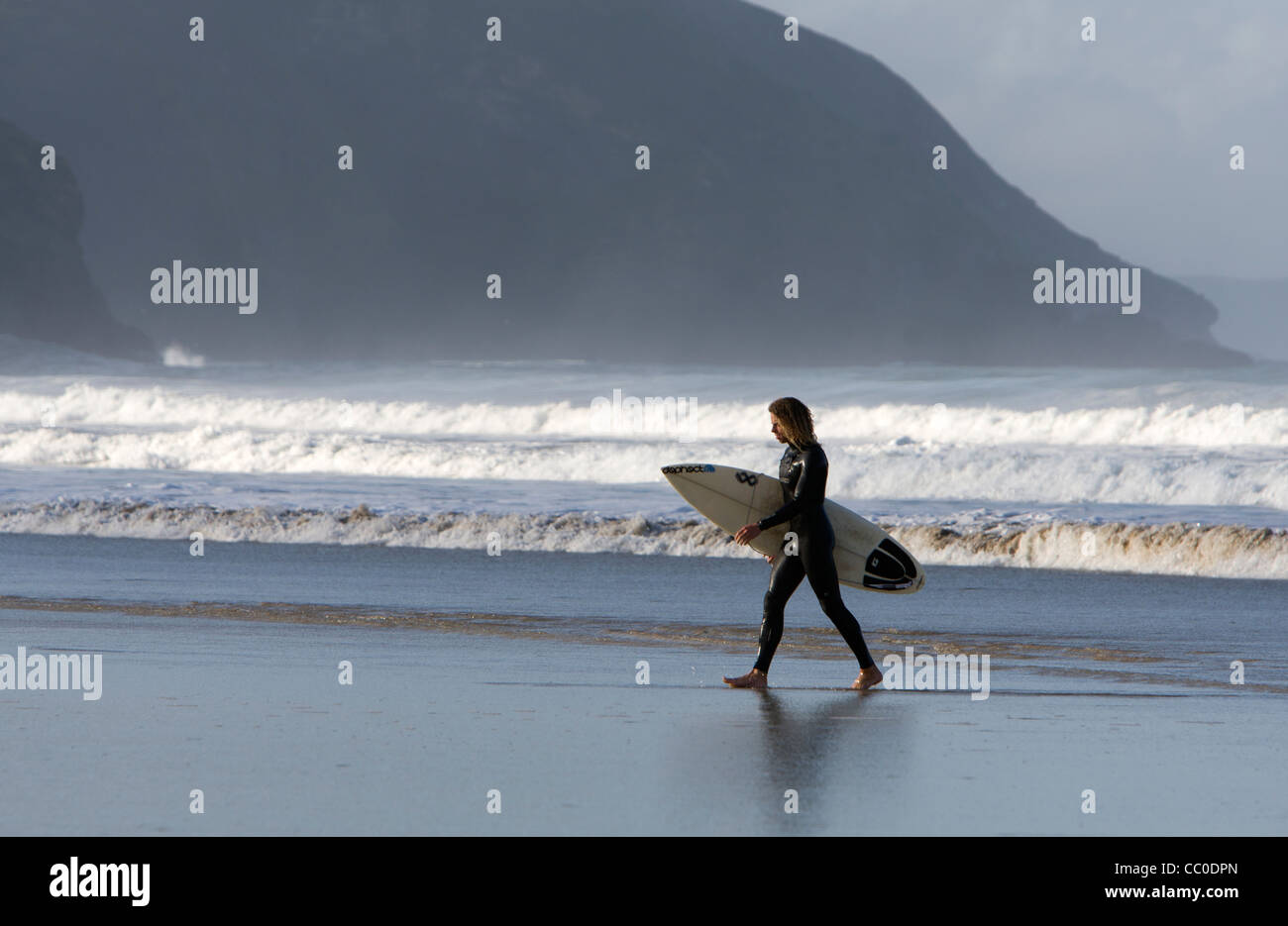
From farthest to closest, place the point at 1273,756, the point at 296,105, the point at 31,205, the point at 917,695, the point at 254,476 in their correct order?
the point at 296,105 → the point at 31,205 → the point at 254,476 → the point at 917,695 → the point at 1273,756

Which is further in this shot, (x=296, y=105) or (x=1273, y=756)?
(x=296, y=105)

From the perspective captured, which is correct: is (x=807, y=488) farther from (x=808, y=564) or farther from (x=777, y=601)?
(x=777, y=601)

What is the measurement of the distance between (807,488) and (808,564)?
40 cm

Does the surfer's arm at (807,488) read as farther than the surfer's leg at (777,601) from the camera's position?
No

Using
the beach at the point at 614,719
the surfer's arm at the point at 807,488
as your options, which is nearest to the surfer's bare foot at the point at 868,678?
the beach at the point at 614,719

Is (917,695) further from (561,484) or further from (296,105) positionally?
(296,105)

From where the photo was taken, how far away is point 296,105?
5344 inches

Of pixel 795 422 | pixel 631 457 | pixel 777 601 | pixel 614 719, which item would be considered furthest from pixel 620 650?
pixel 631 457

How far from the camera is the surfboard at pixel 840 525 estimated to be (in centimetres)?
1083

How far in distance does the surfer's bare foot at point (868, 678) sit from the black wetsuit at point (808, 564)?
0.12 feet

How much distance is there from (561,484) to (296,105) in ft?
367

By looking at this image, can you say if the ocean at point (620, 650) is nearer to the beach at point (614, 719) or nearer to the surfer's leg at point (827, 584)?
the beach at point (614, 719)

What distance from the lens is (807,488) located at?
31.3 ft
